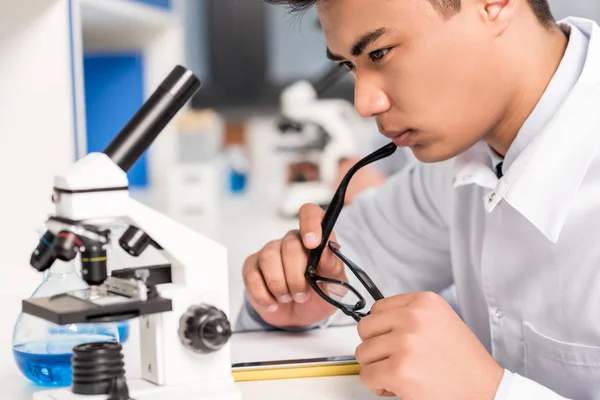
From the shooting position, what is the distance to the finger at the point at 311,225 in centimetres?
102

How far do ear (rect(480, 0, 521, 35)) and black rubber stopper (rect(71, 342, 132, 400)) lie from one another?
Result: 1.86 ft

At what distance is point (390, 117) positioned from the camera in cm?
98

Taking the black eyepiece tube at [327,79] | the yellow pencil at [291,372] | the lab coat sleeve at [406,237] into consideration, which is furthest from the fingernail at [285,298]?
the black eyepiece tube at [327,79]

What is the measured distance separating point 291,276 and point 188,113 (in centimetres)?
198

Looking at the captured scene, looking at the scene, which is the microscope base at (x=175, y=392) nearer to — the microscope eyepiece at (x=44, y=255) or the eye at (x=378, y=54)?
the microscope eyepiece at (x=44, y=255)

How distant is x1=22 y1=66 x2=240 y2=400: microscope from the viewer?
716mm

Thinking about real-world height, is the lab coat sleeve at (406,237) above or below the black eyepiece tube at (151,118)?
below

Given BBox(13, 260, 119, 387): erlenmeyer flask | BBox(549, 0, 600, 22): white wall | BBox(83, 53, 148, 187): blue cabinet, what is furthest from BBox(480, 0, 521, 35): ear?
BBox(549, 0, 600, 22): white wall

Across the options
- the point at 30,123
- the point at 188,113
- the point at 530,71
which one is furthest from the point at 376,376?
the point at 188,113

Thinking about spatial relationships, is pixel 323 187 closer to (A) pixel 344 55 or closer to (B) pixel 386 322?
(A) pixel 344 55

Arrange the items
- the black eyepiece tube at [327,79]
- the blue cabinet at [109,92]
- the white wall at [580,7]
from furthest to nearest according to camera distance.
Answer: the white wall at [580,7]
the blue cabinet at [109,92]
the black eyepiece tube at [327,79]

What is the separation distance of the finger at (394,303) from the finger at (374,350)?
3 centimetres

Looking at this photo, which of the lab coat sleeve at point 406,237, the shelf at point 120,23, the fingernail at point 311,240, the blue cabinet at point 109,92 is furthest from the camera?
the blue cabinet at point 109,92

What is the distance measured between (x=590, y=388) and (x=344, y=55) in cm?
48
